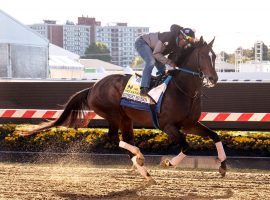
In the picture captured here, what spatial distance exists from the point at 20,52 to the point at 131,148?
22.2 m

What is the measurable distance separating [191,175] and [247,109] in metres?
3.76

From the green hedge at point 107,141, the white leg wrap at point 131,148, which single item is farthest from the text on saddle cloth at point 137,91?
the green hedge at point 107,141

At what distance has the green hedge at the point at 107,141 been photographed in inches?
441

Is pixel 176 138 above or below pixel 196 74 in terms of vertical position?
below

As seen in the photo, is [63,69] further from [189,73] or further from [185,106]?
[185,106]

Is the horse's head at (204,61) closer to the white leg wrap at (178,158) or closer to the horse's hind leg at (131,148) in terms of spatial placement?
the white leg wrap at (178,158)

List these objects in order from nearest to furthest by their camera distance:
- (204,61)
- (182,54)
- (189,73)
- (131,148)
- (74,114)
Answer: (204,61) → (189,73) → (182,54) → (131,148) → (74,114)

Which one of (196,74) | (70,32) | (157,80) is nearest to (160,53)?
(157,80)

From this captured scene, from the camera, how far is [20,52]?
99.2 ft

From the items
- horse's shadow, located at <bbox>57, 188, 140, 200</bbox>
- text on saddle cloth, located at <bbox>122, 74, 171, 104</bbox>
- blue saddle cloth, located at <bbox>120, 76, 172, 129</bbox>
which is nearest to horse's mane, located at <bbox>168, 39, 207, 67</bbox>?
blue saddle cloth, located at <bbox>120, 76, 172, 129</bbox>

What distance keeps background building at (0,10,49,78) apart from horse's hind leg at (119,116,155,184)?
20.1m

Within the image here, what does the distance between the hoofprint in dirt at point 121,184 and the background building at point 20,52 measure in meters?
19.7

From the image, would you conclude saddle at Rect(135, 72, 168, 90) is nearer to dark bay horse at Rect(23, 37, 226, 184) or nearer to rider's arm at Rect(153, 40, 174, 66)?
dark bay horse at Rect(23, 37, 226, 184)

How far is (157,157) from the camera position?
10.9 m
